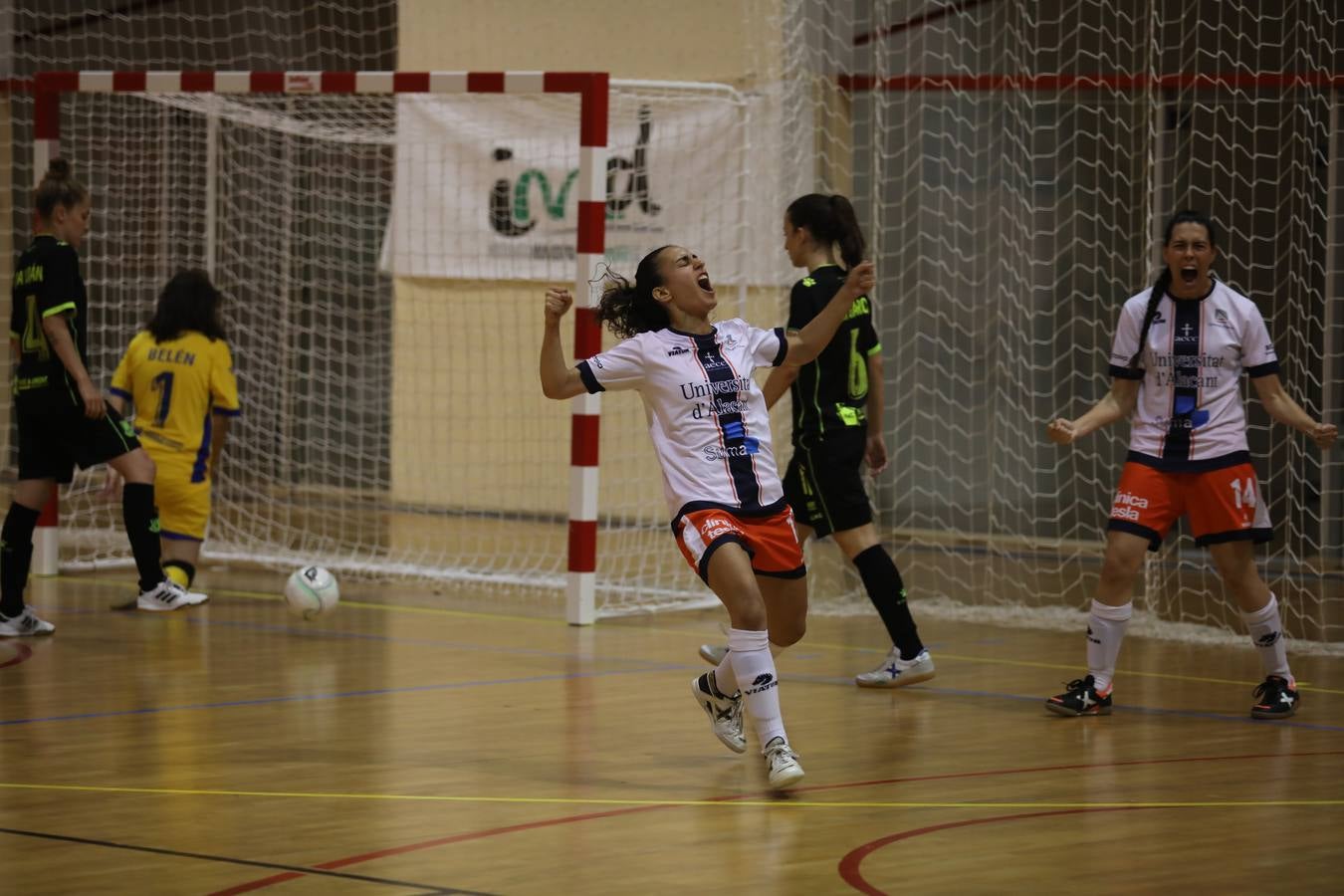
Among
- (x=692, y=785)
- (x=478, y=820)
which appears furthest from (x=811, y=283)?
(x=478, y=820)

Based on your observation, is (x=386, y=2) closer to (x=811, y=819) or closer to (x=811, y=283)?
(x=811, y=283)

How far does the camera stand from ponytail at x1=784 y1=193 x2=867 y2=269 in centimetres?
640

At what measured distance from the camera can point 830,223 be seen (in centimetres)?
641

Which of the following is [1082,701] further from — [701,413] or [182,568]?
[182,568]

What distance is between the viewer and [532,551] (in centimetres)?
1088

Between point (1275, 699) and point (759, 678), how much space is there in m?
2.18

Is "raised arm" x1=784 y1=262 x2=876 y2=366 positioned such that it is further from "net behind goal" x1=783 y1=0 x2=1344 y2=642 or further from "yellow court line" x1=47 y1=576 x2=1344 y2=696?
"net behind goal" x1=783 y1=0 x2=1344 y2=642

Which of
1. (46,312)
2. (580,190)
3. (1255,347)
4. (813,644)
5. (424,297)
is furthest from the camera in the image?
(424,297)

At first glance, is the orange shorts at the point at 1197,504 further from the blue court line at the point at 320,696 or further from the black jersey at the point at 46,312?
the black jersey at the point at 46,312

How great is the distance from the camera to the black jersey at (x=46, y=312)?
756 centimetres

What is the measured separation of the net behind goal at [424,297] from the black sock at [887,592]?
75.1 inches

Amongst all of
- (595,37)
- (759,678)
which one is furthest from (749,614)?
(595,37)

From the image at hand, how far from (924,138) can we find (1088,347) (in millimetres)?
1766

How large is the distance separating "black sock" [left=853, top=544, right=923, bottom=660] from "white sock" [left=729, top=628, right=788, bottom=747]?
1.65 m
